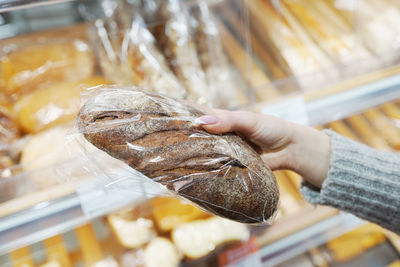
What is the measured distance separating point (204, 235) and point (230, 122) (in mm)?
622

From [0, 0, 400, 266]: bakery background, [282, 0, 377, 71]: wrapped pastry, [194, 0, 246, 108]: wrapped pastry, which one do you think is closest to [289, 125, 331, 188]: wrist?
[0, 0, 400, 266]: bakery background

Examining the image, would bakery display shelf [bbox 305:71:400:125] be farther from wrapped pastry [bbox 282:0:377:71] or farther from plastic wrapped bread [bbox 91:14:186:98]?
plastic wrapped bread [bbox 91:14:186:98]

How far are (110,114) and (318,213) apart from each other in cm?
104

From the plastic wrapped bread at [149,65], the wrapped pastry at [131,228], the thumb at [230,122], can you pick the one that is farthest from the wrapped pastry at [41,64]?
the thumb at [230,122]

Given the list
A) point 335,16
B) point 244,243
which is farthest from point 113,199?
point 335,16

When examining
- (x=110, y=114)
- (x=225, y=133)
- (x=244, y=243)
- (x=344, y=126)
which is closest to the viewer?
(x=110, y=114)

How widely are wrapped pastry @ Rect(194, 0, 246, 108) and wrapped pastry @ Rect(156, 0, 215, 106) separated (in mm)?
37

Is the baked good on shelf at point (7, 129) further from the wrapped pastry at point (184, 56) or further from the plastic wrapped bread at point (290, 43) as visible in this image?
the plastic wrapped bread at point (290, 43)

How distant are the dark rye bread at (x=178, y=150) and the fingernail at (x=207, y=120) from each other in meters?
0.01

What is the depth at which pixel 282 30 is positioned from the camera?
4.37 feet

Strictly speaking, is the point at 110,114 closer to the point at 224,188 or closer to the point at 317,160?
the point at 224,188

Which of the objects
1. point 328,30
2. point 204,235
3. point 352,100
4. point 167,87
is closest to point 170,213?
point 204,235

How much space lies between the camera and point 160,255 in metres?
1.15

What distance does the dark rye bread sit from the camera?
1.89 ft
